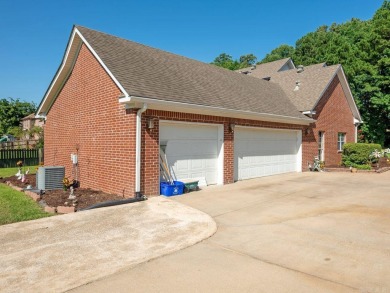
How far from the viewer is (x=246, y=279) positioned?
385cm

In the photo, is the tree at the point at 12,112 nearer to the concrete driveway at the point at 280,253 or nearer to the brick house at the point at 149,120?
the brick house at the point at 149,120

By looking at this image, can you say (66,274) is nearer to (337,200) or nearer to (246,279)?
(246,279)

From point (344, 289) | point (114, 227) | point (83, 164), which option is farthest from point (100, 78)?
point (344, 289)

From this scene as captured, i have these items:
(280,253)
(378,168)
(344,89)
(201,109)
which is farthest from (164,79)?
(344,89)

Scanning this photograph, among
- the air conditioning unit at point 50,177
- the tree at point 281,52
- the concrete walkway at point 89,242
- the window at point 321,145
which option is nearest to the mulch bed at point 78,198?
the air conditioning unit at point 50,177

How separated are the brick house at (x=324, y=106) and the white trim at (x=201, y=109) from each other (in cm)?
250

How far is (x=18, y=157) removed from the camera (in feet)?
65.4

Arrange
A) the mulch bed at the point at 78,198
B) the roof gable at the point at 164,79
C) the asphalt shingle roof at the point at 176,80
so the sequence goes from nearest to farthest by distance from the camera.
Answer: the mulch bed at the point at 78,198, the roof gable at the point at 164,79, the asphalt shingle roof at the point at 176,80

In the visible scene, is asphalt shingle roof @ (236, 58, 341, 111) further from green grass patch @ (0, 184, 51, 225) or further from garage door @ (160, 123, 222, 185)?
green grass patch @ (0, 184, 51, 225)

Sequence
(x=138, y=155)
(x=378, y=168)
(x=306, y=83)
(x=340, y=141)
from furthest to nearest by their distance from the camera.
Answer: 1. (x=340, y=141)
2. (x=306, y=83)
3. (x=378, y=168)
4. (x=138, y=155)

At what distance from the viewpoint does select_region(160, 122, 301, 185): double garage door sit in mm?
10094

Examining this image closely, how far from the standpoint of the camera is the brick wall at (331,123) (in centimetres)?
1680

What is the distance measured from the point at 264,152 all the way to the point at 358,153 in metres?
7.12

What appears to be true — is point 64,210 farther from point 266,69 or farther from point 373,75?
point 373,75
